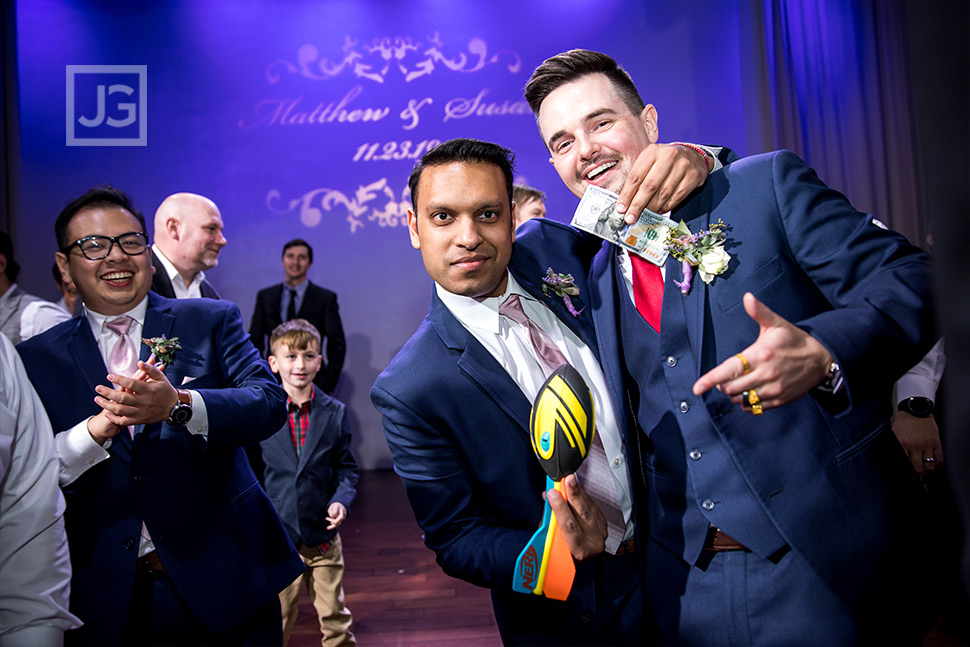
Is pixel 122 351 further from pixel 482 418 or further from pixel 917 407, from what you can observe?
pixel 917 407

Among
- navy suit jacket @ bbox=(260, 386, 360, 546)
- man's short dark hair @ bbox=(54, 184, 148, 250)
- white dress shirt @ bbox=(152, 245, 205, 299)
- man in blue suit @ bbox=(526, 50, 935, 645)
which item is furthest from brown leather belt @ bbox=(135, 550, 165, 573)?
white dress shirt @ bbox=(152, 245, 205, 299)

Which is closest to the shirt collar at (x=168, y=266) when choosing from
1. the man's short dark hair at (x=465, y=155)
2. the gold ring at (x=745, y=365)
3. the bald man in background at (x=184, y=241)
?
the bald man in background at (x=184, y=241)

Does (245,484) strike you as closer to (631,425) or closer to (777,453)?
(631,425)

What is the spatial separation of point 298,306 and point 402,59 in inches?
121

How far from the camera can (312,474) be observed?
3479mm

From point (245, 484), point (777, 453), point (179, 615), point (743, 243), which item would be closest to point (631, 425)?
point (777, 453)

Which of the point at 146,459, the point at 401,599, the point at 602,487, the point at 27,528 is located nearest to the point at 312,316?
the point at 401,599

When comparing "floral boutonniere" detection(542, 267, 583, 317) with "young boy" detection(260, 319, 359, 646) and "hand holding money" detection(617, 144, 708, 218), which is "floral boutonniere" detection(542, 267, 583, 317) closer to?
"hand holding money" detection(617, 144, 708, 218)

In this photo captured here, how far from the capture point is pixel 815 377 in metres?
1.13

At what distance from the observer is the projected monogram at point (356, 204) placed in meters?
7.85

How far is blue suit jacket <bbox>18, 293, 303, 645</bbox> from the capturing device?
1852mm

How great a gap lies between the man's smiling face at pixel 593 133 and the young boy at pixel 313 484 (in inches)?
87.0

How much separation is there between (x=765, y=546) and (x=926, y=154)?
1146 millimetres

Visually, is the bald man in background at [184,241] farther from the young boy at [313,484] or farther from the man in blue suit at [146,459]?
the man in blue suit at [146,459]
